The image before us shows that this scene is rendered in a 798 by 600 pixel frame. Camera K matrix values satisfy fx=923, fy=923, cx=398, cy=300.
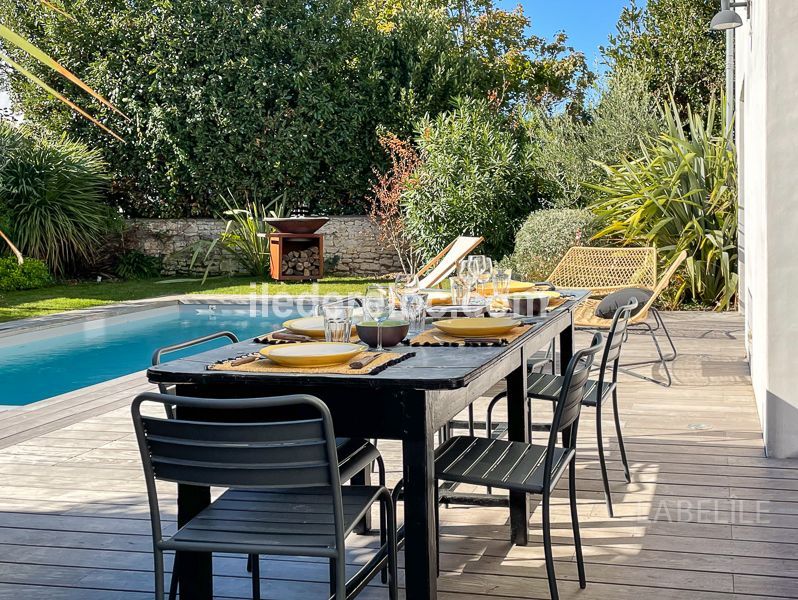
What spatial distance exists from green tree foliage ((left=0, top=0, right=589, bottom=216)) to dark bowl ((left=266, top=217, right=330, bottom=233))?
6.39 ft

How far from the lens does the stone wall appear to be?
1408 centimetres

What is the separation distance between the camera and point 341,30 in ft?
47.4

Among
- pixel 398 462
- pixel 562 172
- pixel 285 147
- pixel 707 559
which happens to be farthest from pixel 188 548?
pixel 285 147

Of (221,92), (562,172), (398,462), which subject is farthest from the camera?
(221,92)

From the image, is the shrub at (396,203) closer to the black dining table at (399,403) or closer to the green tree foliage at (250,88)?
the green tree foliage at (250,88)

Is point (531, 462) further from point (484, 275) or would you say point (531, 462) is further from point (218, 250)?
point (218, 250)

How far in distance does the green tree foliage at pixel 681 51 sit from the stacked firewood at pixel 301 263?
5.29 metres

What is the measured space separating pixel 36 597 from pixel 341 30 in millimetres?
12807

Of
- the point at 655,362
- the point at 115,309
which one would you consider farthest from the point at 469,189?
the point at 655,362

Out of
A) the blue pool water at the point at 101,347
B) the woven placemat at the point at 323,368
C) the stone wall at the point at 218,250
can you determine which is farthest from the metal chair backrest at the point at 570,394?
the stone wall at the point at 218,250

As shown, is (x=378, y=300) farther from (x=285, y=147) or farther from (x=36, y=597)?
(x=285, y=147)

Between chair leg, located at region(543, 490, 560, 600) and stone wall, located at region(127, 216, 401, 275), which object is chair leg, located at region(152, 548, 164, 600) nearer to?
chair leg, located at region(543, 490, 560, 600)

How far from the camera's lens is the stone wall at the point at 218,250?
554 inches

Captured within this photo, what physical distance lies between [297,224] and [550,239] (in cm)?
394
